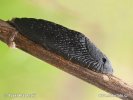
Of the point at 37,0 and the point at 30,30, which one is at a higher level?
the point at 37,0

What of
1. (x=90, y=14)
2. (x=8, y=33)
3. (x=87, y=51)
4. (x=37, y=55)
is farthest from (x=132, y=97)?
(x=90, y=14)

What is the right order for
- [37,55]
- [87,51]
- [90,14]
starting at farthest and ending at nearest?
1. [90,14]
2. [87,51]
3. [37,55]

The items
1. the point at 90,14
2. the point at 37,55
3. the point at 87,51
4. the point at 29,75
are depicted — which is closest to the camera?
the point at 37,55

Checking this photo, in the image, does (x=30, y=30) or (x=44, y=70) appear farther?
(x=44, y=70)

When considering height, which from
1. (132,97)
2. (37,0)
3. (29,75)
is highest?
(37,0)

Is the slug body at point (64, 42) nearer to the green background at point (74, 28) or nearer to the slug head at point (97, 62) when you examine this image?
the slug head at point (97, 62)

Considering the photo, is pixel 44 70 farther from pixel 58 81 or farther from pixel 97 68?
pixel 97 68

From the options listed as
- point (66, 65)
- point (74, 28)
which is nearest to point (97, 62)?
point (66, 65)
